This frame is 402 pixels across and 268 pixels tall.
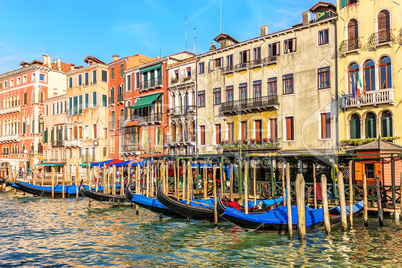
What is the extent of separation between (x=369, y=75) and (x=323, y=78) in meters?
2.55

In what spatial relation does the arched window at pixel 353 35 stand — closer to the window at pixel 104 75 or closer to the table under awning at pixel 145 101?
the table under awning at pixel 145 101

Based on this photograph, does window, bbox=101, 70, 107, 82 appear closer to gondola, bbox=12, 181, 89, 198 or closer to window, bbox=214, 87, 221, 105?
gondola, bbox=12, 181, 89, 198

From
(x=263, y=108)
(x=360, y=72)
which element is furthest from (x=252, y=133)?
(x=360, y=72)

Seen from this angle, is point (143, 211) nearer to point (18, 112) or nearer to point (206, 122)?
point (206, 122)

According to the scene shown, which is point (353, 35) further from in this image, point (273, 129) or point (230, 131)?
point (230, 131)

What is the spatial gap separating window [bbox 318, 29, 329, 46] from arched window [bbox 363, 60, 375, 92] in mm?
2751

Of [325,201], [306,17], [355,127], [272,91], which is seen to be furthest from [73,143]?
[325,201]

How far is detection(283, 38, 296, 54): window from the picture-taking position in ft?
80.4

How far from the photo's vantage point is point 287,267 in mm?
10516

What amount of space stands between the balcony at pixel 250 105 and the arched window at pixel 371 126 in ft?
18.7

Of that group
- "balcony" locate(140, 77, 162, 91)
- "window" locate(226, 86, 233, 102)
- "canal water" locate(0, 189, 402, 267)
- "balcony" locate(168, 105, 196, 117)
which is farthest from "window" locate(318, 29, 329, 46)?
"balcony" locate(140, 77, 162, 91)

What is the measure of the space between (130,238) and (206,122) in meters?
16.4

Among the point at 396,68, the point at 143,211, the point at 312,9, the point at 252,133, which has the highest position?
the point at 312,9

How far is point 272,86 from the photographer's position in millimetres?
25781
